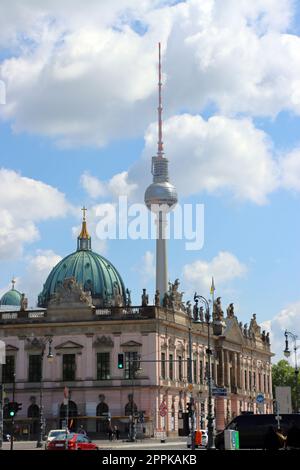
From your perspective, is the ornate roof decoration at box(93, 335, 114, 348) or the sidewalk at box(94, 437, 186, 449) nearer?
the sidewalk at box(94, 437, 186, 449)

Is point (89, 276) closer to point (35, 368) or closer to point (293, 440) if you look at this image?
point (35, 368)

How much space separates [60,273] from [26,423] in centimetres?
3590

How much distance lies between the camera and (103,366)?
10412 centimetres

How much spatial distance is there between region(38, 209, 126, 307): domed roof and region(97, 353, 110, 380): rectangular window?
26074 mm

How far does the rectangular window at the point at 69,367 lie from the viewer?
345ft

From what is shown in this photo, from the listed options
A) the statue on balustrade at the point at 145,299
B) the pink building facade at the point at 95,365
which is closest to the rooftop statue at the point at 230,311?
the pink building facade at the point at 95,365

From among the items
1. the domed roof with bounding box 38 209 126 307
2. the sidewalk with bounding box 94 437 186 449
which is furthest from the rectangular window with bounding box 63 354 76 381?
the domed roof with bounding box 38 209 126 307

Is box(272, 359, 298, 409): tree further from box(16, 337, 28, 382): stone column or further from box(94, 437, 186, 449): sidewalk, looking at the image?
box(94, 437, 186, 449): sidewalk

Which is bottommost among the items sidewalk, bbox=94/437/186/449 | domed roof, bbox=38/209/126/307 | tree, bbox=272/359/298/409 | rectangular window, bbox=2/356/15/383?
sidewalk, bbox=94/437/186/449

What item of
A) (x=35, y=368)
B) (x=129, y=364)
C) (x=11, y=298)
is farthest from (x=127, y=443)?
(x=11, y=298)

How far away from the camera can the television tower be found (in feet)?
503

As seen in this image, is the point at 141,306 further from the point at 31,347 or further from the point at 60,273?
the point at 60,273

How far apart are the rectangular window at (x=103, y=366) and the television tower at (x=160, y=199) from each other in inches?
1817
